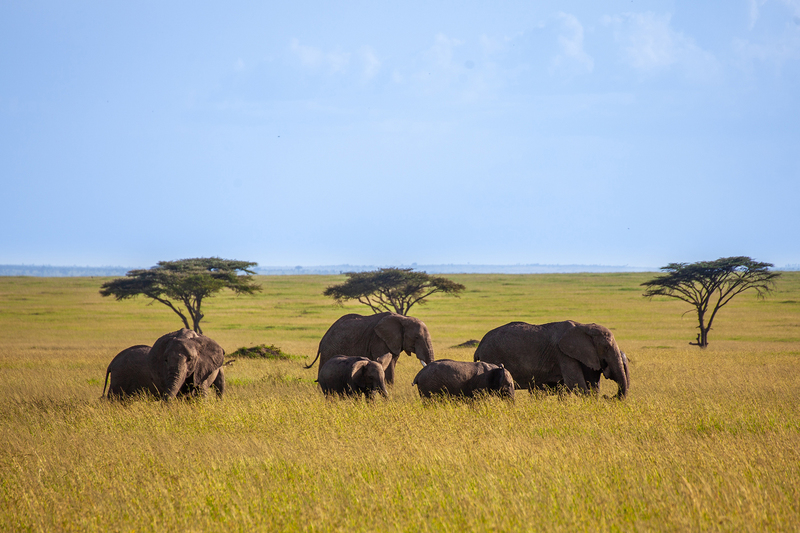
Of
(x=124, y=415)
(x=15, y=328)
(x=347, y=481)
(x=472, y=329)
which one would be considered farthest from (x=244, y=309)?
(x=347, y=481)

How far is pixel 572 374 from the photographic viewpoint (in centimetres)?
1330

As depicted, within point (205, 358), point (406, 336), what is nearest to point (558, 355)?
point (406, 336)

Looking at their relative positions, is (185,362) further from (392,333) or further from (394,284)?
(394,284)

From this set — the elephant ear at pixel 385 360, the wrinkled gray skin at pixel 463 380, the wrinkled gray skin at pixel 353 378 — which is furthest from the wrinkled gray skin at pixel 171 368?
the wrinkled gray skin at pixel 463 380

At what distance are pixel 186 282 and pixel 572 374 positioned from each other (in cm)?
2851

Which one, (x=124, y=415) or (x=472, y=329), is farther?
(x=472, y=329)

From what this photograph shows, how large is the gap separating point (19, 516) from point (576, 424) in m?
7.46

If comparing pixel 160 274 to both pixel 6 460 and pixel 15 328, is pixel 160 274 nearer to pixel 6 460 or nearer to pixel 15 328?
pixel 15 328

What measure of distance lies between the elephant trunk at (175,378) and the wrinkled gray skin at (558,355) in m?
6.39

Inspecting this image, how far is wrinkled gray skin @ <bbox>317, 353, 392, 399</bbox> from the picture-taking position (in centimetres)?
1248

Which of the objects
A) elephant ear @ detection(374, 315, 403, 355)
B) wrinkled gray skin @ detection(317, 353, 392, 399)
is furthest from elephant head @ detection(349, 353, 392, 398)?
elephant ear @ detection(374, 315, 403, 355)

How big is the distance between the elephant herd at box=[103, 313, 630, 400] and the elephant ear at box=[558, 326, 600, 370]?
0.02 metres

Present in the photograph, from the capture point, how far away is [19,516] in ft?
20.0

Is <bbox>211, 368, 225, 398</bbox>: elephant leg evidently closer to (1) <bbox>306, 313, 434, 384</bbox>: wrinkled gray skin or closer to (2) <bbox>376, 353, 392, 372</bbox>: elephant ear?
(1) <bbox>306, 313, 434, 384</bbox>: wrinkled gray skin
